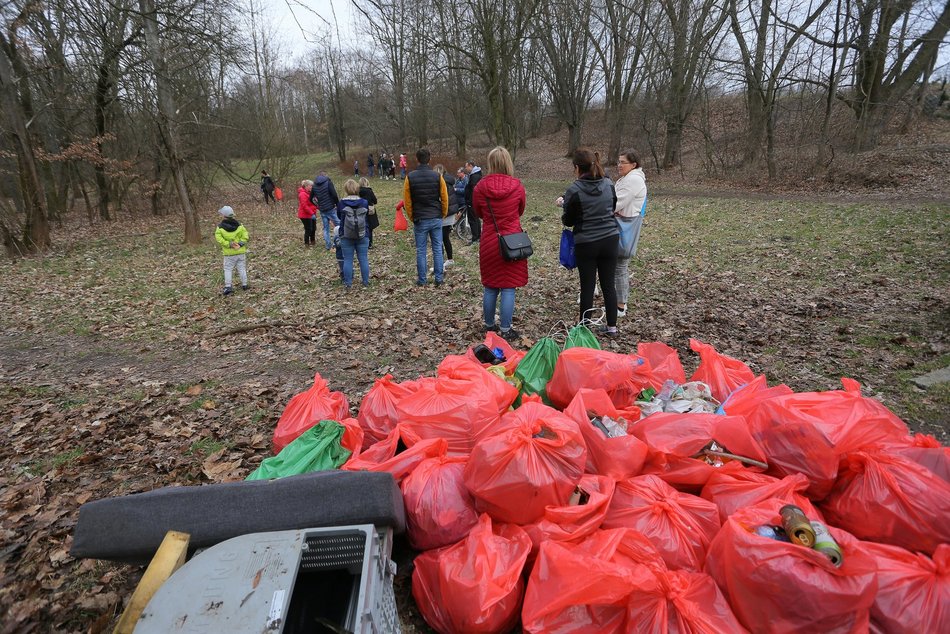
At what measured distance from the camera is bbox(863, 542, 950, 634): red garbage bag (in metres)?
1.48

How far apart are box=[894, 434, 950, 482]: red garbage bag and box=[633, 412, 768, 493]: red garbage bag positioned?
0.53 metres

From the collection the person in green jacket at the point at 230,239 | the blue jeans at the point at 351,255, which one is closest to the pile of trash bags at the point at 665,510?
the blue jeans at the point at 351,255

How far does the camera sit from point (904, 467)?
186cm

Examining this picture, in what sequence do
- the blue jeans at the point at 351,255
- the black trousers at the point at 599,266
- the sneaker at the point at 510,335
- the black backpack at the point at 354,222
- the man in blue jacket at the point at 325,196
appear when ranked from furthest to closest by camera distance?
the man in blue jacket at the point at 325,196
the blue jeans at the point at 351,255
the black backpack at the point at 354,222
the sneaker at the point at 510,335
the black trousers at the point at 599,266

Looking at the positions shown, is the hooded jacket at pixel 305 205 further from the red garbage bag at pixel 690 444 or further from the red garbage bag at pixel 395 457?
the red garbage bag at pixel 690 444

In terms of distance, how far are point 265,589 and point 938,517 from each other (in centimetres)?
231

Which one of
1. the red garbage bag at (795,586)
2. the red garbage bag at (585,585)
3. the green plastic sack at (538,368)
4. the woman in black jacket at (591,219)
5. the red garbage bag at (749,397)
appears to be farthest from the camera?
the woman in black jacket at (591,219)

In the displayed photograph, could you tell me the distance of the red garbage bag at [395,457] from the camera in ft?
7.29

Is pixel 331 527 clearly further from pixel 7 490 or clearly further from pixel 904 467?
pixel 7 490

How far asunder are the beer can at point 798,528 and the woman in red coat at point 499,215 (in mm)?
3060

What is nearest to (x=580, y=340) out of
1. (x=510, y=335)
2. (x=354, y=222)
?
(x=510, y=335)

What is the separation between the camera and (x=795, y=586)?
1.49 metres

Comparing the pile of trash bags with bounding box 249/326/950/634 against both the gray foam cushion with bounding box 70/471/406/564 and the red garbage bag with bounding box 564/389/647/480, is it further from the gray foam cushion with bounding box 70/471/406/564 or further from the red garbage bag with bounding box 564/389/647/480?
the gray foam cushion with bounding box 70/471/406/564

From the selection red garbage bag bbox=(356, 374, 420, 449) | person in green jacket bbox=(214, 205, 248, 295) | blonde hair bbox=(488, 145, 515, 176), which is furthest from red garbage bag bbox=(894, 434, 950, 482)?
person in green jacket bbox=(214, 205, 248, 295)
